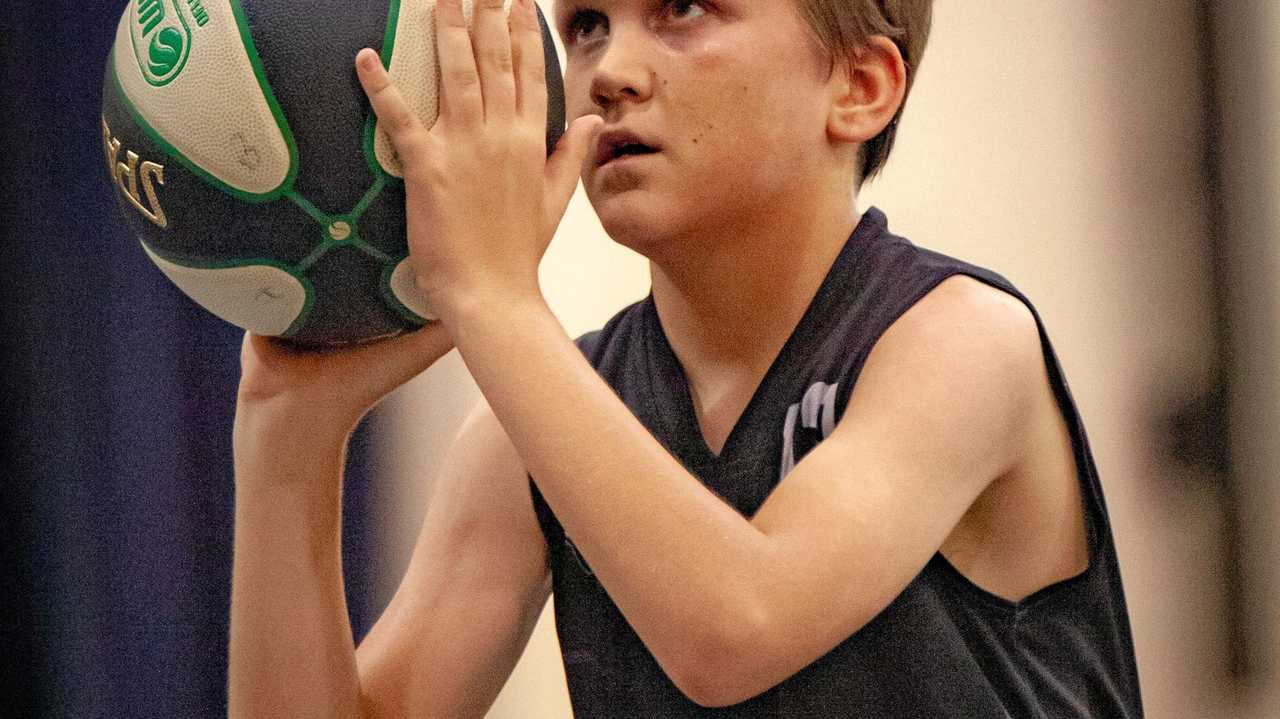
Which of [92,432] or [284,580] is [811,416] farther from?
[92,432]

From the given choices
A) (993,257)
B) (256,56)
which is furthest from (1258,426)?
(256,56)

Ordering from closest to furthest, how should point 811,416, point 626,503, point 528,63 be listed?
1. point 626,503
2. point 528,63
3. point 811,416

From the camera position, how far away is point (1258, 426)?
2398mm

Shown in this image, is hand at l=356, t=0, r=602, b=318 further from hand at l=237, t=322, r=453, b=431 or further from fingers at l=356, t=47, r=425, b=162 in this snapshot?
hand at l=237, t=322, r=453, b=431

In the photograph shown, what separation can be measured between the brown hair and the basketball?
0.86 feet

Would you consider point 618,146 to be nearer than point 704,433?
Yes

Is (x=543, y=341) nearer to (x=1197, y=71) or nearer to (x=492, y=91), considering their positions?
(x=492, y=91)

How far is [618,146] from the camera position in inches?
43.9

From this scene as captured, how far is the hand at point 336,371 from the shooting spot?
1188 millimetres

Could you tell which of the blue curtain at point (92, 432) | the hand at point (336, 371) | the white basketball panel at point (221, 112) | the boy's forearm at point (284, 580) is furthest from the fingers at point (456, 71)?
the blue curtain at point (92, 432)

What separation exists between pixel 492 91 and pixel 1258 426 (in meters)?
1.88

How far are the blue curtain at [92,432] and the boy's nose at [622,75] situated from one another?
4.03 feet

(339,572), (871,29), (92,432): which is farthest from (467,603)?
(92,432)

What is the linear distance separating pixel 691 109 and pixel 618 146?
0.07m
